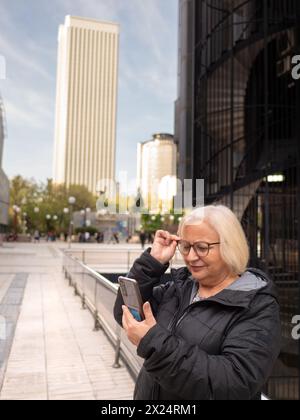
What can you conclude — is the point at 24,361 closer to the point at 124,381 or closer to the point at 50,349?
the point at 50,349

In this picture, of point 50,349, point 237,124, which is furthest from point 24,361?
point 237,124

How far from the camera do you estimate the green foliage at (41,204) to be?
197 feet

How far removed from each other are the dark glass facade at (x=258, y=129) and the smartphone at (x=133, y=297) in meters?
9.59

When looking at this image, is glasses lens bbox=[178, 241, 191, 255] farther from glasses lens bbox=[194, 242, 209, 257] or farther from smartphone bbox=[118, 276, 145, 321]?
smartphone bbox=[118, 276, 145, 321]

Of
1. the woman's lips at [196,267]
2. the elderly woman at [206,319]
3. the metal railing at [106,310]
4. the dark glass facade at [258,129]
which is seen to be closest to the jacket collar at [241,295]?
the elderly woman at [206,319]

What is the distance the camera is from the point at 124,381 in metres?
4.79

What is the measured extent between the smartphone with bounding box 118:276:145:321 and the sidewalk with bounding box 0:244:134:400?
10.3 feet

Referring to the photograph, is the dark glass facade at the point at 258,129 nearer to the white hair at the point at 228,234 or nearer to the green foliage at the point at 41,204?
the white hair at the point at 228,234

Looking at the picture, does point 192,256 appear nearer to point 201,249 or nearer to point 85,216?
point 201,249

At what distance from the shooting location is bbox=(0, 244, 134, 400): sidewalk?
4453mm

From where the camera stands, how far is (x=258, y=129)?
14.4 m

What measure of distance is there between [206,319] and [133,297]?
30 centimetres

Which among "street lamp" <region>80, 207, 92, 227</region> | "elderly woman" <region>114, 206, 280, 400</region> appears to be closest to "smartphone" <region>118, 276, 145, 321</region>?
"elderly woman" <region>114, 206, 280, 400</region>

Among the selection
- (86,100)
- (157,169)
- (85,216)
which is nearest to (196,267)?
(157,169)
